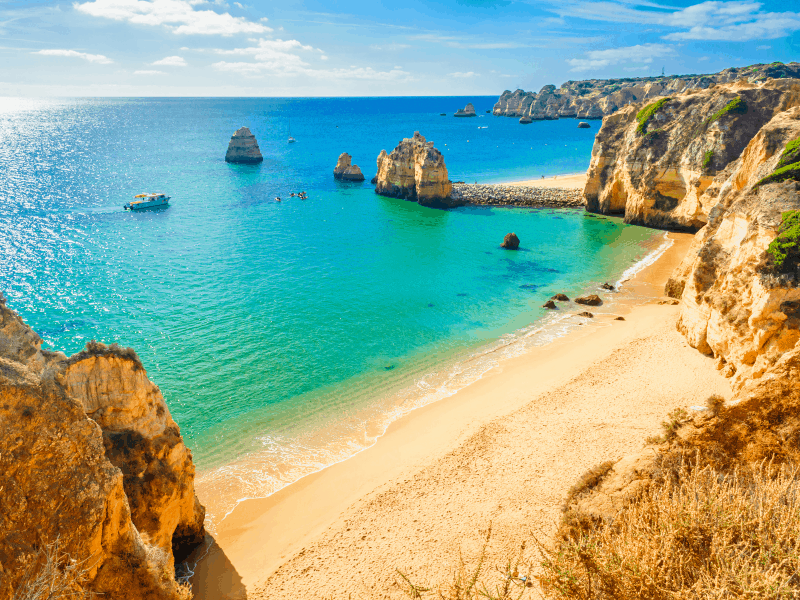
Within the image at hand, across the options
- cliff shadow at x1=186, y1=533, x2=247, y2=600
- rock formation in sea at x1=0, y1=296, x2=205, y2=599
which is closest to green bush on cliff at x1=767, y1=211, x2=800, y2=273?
cliff shadow at x1=186, y1=533, x2=247, y2=600

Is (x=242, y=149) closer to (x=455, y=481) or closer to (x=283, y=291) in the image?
(x=283, y=291)

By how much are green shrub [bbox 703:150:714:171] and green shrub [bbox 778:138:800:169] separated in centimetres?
2089

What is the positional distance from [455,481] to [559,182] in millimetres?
66818

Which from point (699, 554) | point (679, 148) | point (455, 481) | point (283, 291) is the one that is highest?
point (679, 148)

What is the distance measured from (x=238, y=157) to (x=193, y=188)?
25910mm

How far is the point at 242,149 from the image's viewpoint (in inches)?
3666

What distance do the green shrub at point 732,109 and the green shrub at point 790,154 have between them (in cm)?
2334

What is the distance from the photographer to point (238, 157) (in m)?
93.4

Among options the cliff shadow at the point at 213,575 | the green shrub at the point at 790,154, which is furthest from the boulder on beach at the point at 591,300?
the cliff shadow at the point at 213,575

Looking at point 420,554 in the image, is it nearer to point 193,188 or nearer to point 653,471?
point 653,471

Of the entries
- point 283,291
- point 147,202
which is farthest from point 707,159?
point 147,202

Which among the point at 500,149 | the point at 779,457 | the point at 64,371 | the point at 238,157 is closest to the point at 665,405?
the point at 779,457

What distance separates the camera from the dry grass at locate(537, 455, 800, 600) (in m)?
7.12

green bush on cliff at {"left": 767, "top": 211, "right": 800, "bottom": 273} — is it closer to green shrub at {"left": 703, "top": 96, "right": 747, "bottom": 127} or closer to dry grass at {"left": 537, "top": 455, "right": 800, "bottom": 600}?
dry grass at {"left": 537, "top": 455, "right": 800, "bottom": 600}
